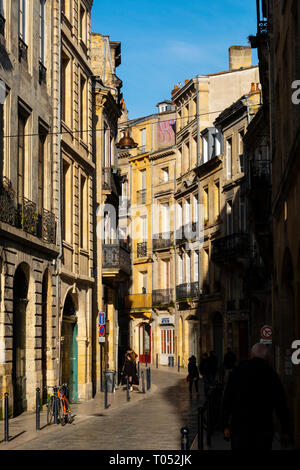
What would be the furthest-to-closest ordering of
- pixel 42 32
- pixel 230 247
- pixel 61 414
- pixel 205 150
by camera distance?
pixel 205 150
pixel 230 247
pixel 42 32
pixel 61 414

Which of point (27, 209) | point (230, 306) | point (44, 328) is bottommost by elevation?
point (44, 328)

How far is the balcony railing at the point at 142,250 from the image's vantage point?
62.5m

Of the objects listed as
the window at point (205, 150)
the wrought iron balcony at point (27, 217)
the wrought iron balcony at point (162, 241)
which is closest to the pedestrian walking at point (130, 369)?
the wrought iron balcony at point (27, 217)

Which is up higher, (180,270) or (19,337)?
(180,270)

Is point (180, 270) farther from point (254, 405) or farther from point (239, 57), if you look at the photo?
point (254, 405)

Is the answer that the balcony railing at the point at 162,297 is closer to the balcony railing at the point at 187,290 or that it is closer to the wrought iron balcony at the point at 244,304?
the balcony railing at the point at 187,290

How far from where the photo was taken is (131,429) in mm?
18359

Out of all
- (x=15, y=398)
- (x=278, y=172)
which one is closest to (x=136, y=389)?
(x=15, y=398)

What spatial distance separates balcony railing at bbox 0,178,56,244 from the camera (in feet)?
64.6

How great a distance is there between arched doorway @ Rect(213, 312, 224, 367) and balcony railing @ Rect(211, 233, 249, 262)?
3953 mm

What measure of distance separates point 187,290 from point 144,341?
27.5ft

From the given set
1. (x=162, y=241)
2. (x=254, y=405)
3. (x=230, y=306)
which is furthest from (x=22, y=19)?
(x=162, y=241)

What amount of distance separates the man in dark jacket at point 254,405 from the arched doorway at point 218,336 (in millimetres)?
40784

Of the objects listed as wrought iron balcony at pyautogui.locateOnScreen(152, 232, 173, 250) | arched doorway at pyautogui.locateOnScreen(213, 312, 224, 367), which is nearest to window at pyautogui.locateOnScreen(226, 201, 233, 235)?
arched doorway at pyautogui.locateOnScreen(213, 312, 224, 367)
